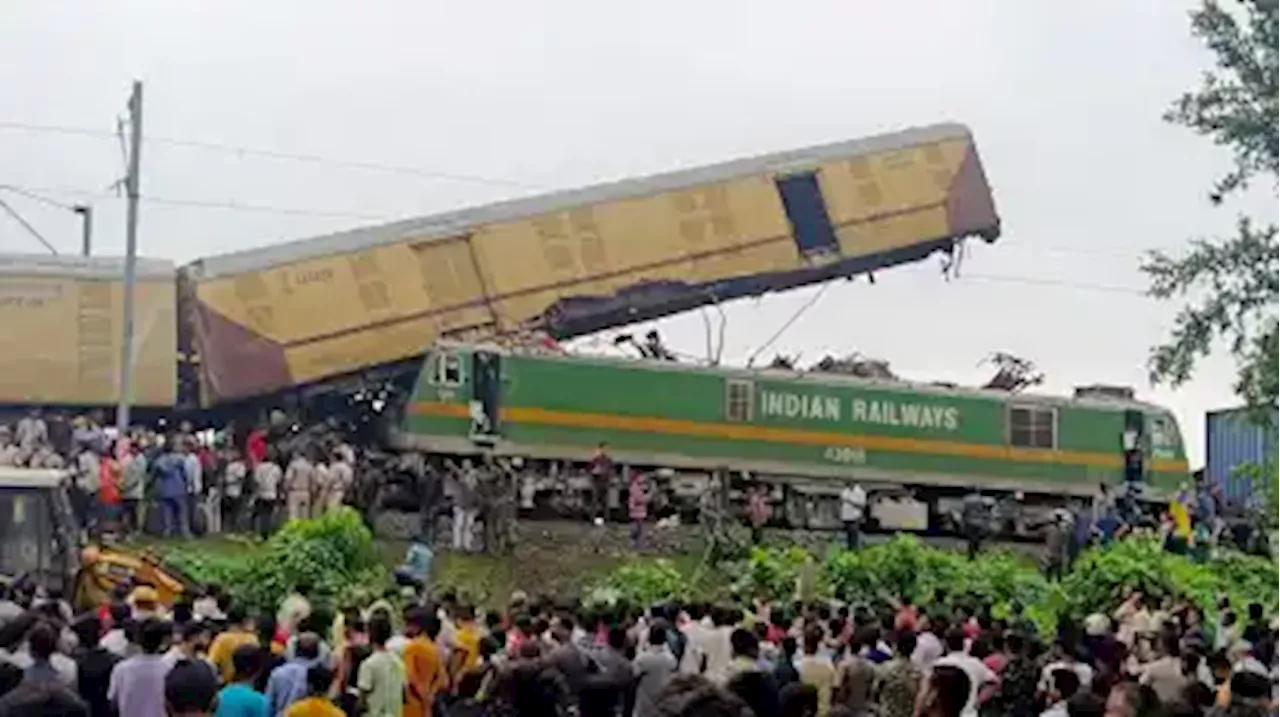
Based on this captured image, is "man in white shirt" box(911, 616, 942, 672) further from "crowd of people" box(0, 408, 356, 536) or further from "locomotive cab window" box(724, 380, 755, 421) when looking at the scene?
"locomotive cab window" box(724, 380, 755, 421)

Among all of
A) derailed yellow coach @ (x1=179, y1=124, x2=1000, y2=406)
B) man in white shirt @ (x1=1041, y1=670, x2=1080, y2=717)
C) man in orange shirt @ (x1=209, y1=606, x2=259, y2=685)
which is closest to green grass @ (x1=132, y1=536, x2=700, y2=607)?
derailed yellow coach @ (x1=179, y1=124, x2=1000, y2=406)

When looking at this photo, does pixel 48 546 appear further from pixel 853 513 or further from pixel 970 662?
pixel 853 513

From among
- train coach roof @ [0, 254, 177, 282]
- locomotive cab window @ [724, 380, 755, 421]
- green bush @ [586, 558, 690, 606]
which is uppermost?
train coach roof @ [0, 254, 177, 282]

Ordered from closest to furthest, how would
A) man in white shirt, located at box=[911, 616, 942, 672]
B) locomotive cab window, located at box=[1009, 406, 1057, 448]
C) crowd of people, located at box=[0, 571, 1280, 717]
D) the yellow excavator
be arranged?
crowd of people, located at box=[0, 571, 1280, 717] < man in white shirt, located at box=[911, 616, 942, 672] < the yellow excavator < locomotive cab window, located at box=[1009, 406, 1057, 448]

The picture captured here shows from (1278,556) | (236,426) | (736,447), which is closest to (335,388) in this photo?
(236,426)

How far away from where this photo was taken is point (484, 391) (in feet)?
102

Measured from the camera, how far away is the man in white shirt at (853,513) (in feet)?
105

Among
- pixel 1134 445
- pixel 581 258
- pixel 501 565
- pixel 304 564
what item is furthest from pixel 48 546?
pixel 1134 445

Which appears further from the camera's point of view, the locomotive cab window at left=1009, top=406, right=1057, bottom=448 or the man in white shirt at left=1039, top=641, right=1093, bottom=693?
the locomotive cab window at left=1009, top=406, right=1057, bottom=448

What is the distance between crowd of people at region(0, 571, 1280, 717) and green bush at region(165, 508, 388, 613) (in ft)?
22.4

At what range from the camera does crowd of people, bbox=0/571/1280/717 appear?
29.7 ft

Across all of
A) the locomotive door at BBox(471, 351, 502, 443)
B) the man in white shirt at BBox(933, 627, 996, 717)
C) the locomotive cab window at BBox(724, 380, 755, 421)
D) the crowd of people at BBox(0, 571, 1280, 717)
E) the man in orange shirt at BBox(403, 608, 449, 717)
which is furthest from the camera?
the locomotive cab window at BBox(724, 380, 755, 421)

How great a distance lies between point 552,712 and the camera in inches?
321

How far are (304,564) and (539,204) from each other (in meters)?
9.34
